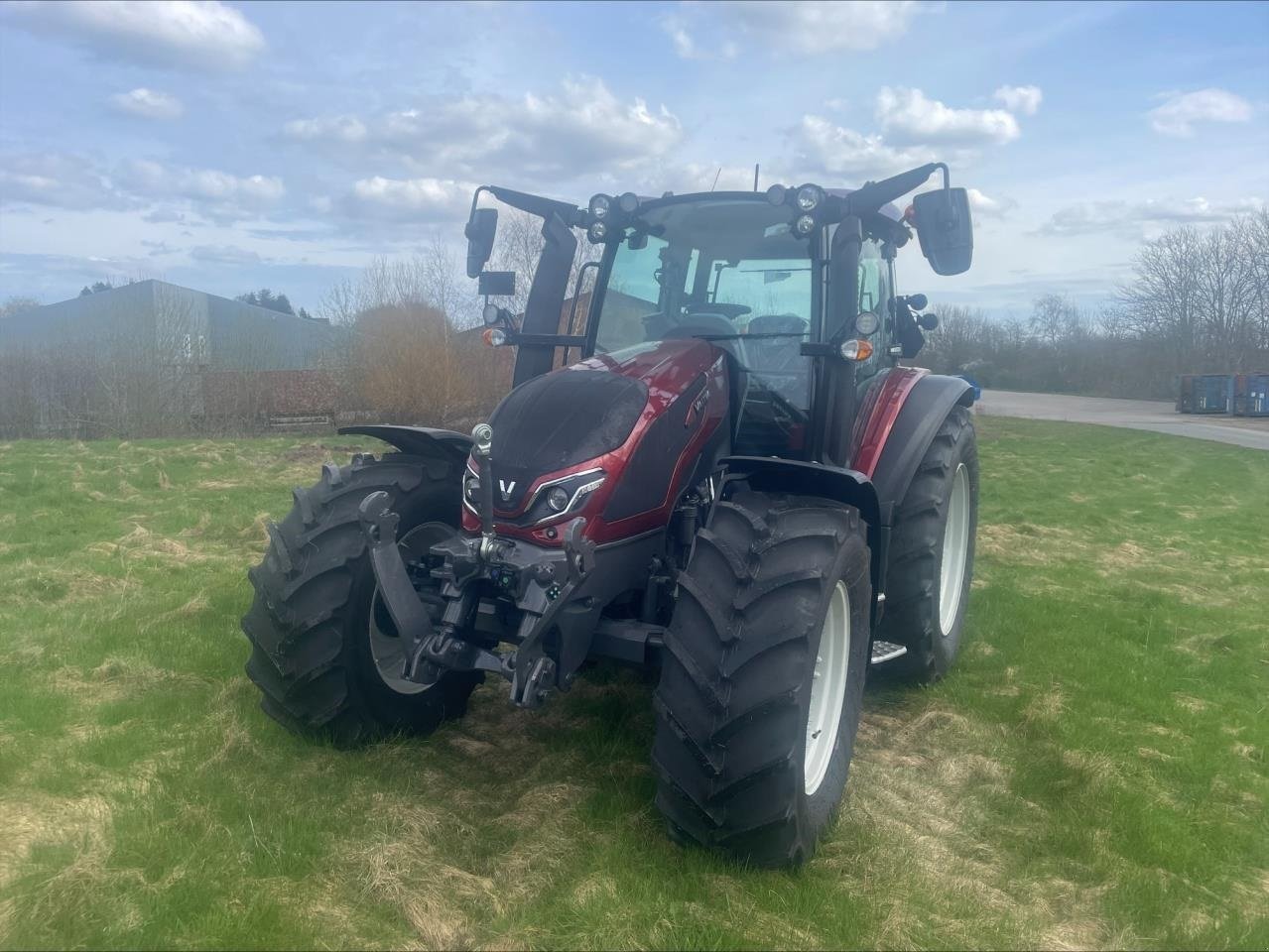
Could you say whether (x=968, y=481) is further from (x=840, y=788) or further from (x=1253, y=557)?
(x=1253, y=557)

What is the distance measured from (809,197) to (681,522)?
4.49 ft

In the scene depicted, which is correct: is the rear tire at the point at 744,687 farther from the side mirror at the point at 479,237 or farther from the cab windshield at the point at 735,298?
the side mirror at the point at 479,237

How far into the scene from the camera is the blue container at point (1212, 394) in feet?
101

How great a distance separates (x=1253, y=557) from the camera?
28.1ft

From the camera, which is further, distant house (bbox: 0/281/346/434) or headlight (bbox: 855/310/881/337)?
distant house (bbox: 0/281/346/434)

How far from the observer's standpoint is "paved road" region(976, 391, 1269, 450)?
2312 centimetres

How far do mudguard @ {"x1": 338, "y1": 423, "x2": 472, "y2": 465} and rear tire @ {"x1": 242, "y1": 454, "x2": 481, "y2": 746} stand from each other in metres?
0.26

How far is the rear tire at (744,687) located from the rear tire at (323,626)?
131 cm

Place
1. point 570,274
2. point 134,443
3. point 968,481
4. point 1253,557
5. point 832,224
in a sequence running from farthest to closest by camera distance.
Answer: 1. point 134,443
2. point 1253,557
3. point 968,481
4. point 570,274
5. point 832,224

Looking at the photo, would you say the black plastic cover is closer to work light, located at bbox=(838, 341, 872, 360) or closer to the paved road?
work light, located at bbox=(838, 341, 872, 360)


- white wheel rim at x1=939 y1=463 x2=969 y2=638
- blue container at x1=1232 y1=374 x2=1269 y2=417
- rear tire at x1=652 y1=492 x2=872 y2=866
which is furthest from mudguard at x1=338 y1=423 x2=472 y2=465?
blue container at x1=1232 y1=374 x2=1269 y2=417

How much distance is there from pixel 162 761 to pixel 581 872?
6.00 ft

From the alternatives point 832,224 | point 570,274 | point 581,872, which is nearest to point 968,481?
point 832,224

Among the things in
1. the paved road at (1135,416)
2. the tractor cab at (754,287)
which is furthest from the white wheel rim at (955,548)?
the paved road at (1135,416)
